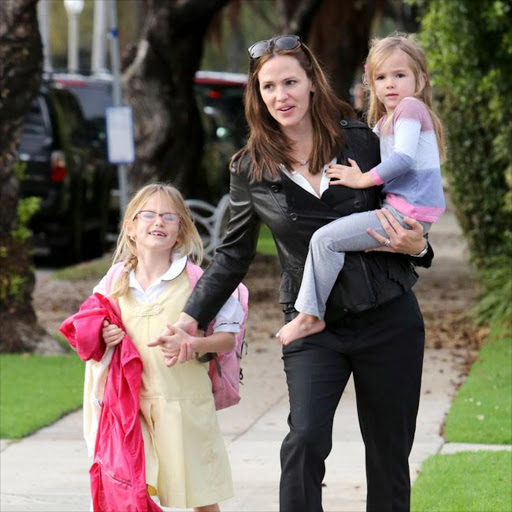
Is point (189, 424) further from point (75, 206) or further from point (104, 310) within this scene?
point (75, 206)

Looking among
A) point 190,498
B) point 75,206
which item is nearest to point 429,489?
point 190,498

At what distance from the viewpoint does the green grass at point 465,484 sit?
5.46 metres

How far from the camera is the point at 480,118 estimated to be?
443 inches

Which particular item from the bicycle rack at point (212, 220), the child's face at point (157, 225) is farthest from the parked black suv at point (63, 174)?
the child's face at point (157, 225)

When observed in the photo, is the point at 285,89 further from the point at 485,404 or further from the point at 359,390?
the point at 485,404

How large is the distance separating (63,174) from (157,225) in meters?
11.5

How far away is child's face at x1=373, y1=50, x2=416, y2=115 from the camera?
13.7ft

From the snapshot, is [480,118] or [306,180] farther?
[480,118]

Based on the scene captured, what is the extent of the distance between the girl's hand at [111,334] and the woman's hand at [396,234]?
2.95 feet

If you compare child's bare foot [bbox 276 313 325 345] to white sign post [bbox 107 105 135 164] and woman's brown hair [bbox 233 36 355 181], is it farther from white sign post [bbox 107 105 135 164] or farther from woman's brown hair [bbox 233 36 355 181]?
white sign post [bbox 107 105 135 164]

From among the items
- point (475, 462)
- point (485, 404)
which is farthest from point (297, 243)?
point (485, 404)

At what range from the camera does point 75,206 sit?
53.6 feet

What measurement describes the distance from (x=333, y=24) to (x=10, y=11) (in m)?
14.9

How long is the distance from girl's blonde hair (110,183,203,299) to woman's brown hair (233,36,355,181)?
0.41 m
